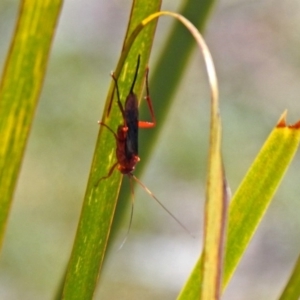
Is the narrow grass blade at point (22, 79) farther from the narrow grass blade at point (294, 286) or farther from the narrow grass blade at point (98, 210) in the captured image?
the narrow grass blade at point (294, 286)

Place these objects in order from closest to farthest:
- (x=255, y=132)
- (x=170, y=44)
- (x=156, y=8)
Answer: (x=156, y=8), (x=170, y=44), (x=255, y=132)

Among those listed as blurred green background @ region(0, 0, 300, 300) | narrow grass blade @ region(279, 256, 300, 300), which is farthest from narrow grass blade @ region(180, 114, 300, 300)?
blurred green background @ region(0, 0, 300, 300)

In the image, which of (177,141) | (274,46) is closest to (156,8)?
(177,141)

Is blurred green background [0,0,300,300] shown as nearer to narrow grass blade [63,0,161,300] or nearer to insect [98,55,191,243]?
insect [98,55,191,243]

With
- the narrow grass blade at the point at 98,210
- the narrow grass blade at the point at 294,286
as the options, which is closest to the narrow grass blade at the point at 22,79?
the narrow grass blade at the point at 98,210

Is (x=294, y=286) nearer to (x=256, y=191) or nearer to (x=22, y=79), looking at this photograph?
(x=256, y=191)

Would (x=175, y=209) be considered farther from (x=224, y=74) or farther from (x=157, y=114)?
(x=157, y=114)

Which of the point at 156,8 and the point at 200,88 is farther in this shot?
the point at 200,88
